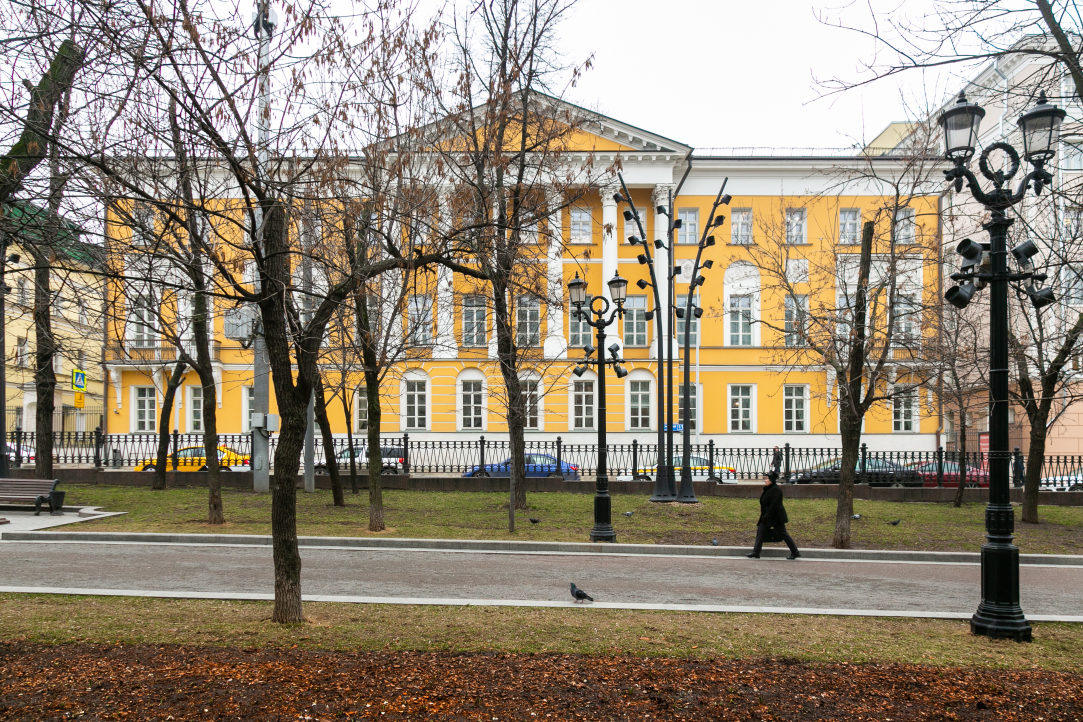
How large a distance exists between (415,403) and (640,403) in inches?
447

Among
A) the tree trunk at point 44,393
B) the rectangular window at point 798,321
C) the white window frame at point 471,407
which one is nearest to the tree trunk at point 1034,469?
the rectangular window at point 798,321

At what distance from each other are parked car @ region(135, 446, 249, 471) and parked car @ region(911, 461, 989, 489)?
22.3m

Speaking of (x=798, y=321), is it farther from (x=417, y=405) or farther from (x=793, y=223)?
(x=417, y=405)

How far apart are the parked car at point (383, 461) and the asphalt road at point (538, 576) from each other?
12.2 metres

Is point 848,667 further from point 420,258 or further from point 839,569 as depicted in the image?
point 839,569

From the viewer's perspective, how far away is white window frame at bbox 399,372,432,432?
3945cm

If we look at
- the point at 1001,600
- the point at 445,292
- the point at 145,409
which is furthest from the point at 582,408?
the point at 1001,600

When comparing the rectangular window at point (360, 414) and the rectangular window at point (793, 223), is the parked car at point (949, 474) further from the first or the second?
the rectangular window at point (360, 414)

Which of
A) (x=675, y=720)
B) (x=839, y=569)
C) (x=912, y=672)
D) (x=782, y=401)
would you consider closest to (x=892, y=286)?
(x=839, y=569)

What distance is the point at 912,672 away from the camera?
6.51 m

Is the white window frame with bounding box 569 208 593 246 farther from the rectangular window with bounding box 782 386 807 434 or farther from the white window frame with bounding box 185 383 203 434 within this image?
the white window frame with bounding box 185 383 203 434

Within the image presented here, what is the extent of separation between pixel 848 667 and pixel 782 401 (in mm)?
35090

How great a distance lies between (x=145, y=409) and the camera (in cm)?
3978

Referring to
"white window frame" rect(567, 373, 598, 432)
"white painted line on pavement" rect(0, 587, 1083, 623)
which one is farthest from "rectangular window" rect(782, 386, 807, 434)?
"white painted line on pavement" rect(0, 587, 1083, 623)
